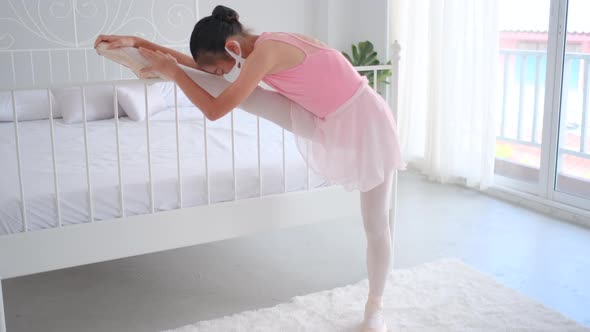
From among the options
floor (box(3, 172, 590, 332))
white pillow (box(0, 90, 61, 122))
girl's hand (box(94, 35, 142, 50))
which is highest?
girl's hand (box(94, 35, 142, 50))

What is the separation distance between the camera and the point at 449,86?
13.4 feet

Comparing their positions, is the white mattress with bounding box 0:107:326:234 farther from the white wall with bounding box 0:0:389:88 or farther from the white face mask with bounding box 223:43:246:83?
the white wall with bounding box 0:0:389:88

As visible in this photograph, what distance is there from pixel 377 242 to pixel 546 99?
195 centimetres

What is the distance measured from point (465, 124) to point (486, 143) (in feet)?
0.67

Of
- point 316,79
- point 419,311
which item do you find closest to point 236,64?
point 316,79

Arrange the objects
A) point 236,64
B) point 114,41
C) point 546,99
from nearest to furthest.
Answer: point 236,64, point 114,41, point 546,99

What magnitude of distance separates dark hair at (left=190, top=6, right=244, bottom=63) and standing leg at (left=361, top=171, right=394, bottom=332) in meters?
0.68

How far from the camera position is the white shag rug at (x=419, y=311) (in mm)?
2299

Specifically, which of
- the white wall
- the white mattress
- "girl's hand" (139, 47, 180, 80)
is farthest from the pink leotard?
the white wall

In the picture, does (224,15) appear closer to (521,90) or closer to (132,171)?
(132,171)

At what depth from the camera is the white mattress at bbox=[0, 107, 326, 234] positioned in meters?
2.15

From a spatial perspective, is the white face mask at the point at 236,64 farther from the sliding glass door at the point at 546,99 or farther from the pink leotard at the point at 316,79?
the sliding glass door at the point at 546,99

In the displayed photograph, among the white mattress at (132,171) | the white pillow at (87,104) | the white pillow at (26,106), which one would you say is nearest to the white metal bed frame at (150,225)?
the white mattress at (132,171)

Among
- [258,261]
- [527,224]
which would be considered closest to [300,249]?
[258,261]
